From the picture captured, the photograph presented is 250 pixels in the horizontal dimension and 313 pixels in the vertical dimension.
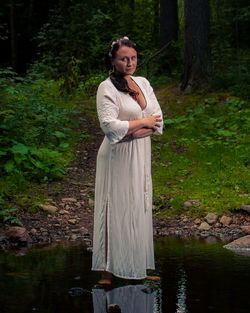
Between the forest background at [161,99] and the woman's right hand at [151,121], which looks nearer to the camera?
the woman's right hand at [151,121]

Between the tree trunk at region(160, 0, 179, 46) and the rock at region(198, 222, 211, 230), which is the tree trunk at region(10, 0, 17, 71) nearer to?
the tree trunk at region(160, 0, 179, 46)

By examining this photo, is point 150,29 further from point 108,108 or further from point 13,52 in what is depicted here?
point 108,108

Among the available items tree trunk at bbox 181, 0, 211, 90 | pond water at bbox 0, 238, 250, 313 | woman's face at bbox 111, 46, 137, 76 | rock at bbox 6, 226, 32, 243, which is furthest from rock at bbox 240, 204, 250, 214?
tree trunk at bbox 181, 0, 211, 90

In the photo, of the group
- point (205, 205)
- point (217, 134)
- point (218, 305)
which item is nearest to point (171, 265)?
point (218, 305)

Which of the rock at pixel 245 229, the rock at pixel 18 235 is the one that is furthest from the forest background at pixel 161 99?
the rock at pixel 245 229

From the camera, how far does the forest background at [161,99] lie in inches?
362

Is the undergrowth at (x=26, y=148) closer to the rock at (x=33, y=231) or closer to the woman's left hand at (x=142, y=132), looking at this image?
the rock at (x=33, y=231)

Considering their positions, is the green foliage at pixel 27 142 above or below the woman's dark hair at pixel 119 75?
below

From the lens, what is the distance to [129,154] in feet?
15.6

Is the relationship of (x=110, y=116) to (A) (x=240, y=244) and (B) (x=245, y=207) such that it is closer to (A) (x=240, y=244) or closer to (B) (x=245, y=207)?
(A) (x=240, y=244)

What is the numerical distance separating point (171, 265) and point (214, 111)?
7482 mm

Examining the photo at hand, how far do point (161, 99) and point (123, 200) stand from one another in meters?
9.76

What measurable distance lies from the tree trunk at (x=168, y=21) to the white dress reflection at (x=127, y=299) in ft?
43.3

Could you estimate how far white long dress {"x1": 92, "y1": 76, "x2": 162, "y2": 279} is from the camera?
4.75 metres
